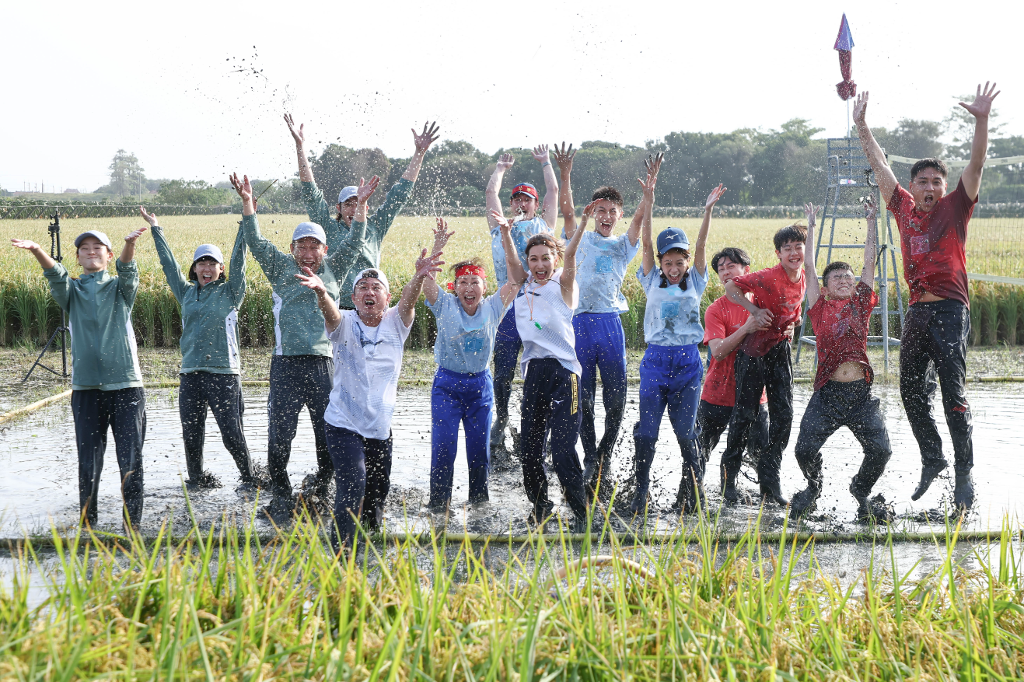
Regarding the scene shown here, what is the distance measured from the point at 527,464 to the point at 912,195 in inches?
125

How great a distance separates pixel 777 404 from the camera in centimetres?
636

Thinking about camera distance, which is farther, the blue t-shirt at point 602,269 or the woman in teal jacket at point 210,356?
the blue t-shirt at point 602,269

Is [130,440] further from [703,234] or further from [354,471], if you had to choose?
[703,234]

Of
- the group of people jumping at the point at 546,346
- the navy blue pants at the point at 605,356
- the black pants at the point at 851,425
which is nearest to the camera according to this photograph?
the group of people jumping at the point at 546,346

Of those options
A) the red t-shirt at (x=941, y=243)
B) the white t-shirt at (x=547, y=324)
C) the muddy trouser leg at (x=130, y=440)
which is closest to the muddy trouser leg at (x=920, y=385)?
the red t-shirt at (x=941, y=243)

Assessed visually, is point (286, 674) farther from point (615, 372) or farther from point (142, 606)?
point (615, 372)

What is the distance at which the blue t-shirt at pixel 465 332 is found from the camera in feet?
19.7

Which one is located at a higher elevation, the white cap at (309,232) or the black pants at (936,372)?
the white cap at (309,232)

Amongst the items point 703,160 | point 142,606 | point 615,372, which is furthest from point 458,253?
point 703,160

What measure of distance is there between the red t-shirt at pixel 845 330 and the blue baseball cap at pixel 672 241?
1027 mm

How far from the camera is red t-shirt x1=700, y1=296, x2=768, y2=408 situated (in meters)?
6.54

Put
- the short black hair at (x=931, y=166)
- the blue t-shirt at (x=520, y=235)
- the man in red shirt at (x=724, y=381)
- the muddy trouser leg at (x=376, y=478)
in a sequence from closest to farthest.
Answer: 1. the muddy trouser leg at (x=376, y=478)
2. the short black hair at (x=931, y=166)
3. the man in red shirt at (x=724, y=381)
4. the blue t-shirt at (x=520, y=235)

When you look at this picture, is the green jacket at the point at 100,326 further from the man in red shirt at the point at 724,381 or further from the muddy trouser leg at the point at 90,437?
the man in red shirt at the point at 724,381

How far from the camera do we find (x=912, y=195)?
6262 millimetres
